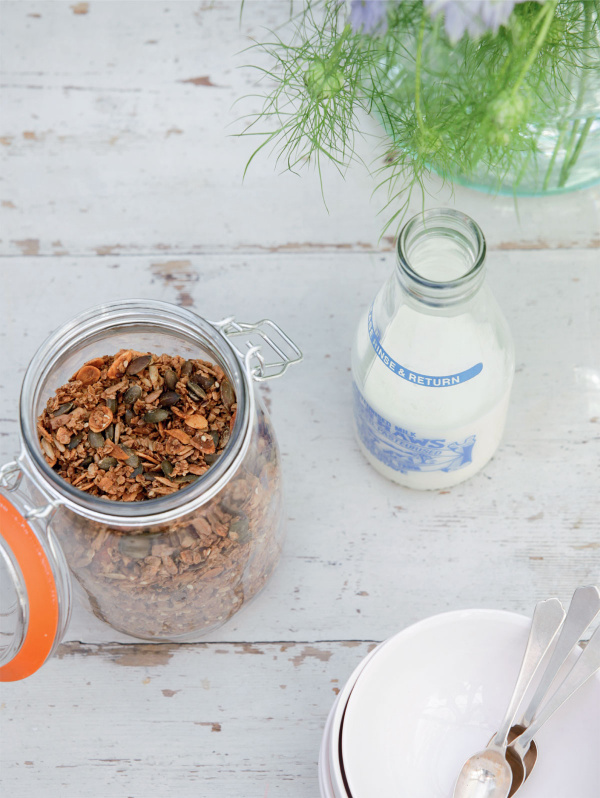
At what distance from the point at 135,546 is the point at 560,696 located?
0.99 feet

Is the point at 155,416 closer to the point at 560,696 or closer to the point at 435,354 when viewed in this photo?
the point at 435,354

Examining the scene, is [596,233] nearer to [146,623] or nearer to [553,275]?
[553,275]

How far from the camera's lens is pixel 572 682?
0.57m

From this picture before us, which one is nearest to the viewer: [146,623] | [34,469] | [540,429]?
[34,469]

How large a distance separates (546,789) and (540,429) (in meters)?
0.29

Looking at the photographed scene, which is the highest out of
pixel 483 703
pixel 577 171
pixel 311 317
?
pixel 577 171

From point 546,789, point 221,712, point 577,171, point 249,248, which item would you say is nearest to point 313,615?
point 221,712

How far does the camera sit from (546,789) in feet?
1.94

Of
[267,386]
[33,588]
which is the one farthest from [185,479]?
[267,386]

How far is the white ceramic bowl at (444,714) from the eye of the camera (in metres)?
0.58

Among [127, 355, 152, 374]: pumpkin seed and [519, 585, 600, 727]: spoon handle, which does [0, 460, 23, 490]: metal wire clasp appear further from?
[519, 585, 600, 727]: spoon handle

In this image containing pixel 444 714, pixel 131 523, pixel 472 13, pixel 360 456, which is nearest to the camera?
pixel 472 13

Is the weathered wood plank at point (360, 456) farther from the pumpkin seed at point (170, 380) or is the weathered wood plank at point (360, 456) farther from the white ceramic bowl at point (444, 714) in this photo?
the pumpkin seed at point (170, 380)

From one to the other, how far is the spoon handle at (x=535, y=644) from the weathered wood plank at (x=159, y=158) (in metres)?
0.35
